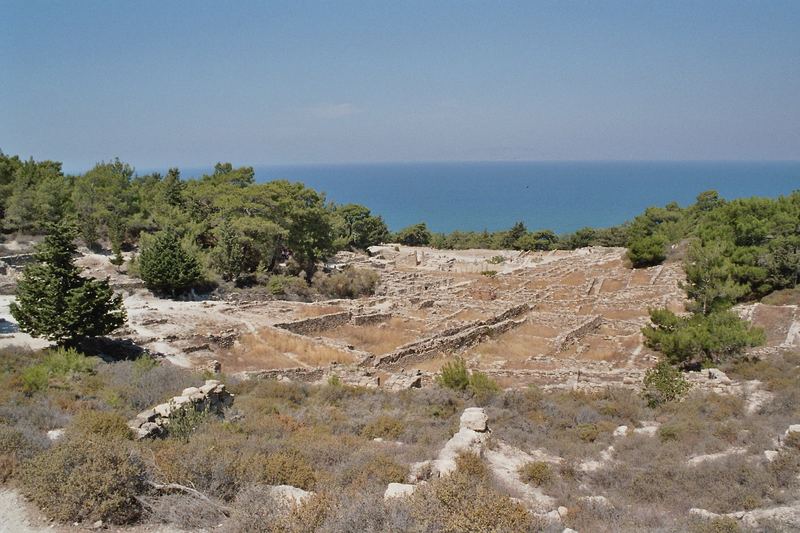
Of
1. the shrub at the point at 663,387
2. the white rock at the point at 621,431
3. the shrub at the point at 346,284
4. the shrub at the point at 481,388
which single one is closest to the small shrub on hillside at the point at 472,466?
the white rock at the point at 621,431

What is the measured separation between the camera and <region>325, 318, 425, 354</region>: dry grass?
2405 cm

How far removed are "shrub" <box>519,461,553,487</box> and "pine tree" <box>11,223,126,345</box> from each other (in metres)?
15.1

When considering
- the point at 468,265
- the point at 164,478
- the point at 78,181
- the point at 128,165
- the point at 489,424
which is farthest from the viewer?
the point at 128,165

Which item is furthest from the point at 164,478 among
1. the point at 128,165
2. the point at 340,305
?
the point at 128,165

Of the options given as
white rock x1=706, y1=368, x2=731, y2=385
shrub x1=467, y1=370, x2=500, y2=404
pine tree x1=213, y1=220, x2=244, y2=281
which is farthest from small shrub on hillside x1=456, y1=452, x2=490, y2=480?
pine tree x1=213, y1=220, x2=244, y2=281

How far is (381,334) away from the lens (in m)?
25.6

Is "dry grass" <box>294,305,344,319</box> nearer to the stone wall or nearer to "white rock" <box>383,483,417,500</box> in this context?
the stone wall

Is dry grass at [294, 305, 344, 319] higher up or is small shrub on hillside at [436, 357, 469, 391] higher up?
small shrub on hillside at [436, 357, 469, 391]

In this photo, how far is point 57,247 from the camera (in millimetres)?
17328

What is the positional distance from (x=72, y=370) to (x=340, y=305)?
16184mm

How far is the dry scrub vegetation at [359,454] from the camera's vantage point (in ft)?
21.4

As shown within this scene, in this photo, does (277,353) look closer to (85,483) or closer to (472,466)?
(472,466)

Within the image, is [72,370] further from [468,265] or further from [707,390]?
[468,265]

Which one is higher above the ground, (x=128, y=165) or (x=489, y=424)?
(x=128, y=165)
